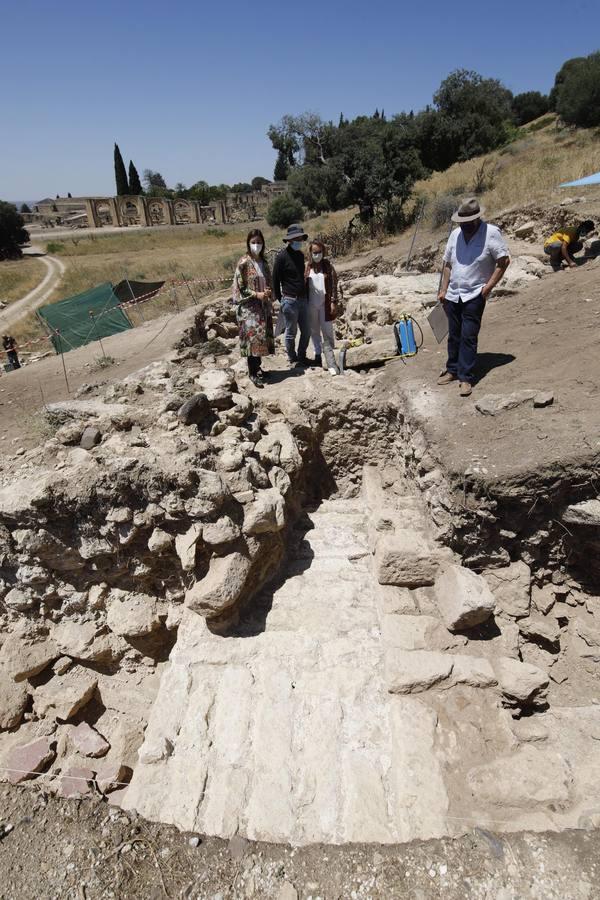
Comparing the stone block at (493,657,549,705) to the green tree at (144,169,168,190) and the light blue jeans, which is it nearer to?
the light blue jeans

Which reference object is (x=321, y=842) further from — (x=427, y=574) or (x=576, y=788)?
(x=427, y=574)

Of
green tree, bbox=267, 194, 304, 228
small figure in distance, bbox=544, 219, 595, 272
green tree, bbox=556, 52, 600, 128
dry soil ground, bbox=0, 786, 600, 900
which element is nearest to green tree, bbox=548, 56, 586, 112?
green tree, bbox=556, 52, 600, 128

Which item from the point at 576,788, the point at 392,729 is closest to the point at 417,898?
the point at 392,729

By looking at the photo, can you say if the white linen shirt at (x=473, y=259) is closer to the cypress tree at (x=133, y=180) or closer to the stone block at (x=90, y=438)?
the stone block at (x=90, y=438)

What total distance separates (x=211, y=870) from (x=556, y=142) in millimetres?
28127

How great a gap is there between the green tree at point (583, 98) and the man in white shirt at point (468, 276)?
2756cm

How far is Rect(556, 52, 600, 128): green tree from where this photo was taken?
77.7 ft

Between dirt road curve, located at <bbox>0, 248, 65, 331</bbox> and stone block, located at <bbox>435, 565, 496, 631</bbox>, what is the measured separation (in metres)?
20.7

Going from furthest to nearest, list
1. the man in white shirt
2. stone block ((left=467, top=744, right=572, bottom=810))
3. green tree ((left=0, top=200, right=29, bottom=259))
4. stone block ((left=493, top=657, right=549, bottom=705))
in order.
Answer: green tree ((left=0, top=200, right=29, bottom=259))
the man in white shirt
stone block ((left=493, top=657, right=549, bottom=705))
stone block ((left=467, top=744, right=572, bottom=810))

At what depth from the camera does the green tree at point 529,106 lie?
3878 centimetres

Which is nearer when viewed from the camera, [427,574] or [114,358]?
[427,574]

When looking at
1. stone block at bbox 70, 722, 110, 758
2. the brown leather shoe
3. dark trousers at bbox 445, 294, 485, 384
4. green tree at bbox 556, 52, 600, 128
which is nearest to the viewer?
stone block at bbox 70, 722, 110, 758

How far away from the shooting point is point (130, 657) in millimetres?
4129

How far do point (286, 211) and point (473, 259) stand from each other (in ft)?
93.3
